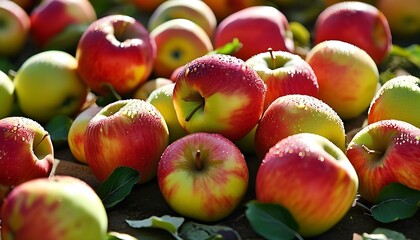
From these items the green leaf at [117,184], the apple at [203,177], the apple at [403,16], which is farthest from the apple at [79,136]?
the apple at [403,16]

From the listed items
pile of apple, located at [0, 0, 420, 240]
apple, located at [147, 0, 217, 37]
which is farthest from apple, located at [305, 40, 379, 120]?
apple, located at [147, 0, 217, 37]

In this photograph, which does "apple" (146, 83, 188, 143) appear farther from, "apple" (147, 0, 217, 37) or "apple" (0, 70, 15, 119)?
"apple" (147, 0, 217, 37)

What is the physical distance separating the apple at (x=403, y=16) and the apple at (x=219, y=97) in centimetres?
145

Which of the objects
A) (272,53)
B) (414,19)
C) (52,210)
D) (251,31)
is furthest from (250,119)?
(414,19)

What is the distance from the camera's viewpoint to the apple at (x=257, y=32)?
2.47m

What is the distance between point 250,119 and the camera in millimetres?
1785

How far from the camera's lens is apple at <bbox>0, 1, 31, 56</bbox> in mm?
2803

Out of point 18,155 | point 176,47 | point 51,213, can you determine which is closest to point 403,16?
point 176,47

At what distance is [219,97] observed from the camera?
1.73 meters

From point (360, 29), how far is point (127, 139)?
46.2 inches

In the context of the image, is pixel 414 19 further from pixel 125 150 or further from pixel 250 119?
pixel 125 150

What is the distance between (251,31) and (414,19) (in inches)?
37.0

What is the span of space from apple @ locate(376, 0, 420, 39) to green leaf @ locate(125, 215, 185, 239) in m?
1.82

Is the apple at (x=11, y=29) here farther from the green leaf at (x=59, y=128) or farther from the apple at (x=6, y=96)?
the green leaf at (x=59, y=128)
